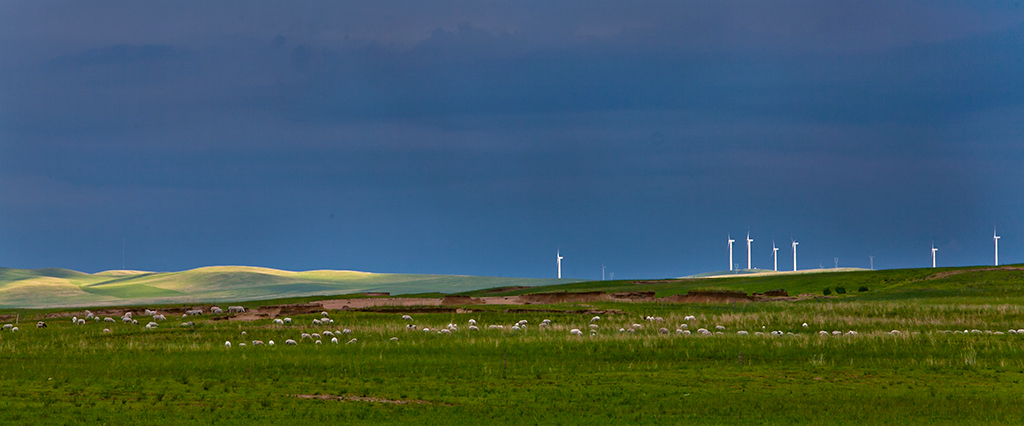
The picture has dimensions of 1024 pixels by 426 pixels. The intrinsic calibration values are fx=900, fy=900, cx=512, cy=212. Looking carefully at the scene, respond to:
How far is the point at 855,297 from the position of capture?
267 feet

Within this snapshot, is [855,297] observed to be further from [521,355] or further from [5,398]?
[5,398]

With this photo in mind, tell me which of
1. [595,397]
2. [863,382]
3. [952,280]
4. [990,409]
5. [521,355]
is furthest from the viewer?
[952,280]

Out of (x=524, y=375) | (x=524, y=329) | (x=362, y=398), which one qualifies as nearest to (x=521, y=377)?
(x=524, y=375)

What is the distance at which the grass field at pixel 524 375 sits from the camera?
2202 centimetres

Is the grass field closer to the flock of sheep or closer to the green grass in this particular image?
the green grass

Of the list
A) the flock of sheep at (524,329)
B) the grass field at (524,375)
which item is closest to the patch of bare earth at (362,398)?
the grass field at (524,375)

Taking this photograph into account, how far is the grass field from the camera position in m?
22.0

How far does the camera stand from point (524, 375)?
29.3 meters

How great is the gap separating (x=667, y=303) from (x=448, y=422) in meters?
58.4

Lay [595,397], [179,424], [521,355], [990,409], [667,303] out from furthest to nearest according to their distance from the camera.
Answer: [667,303], [521,355], [595,397], [990,409], [179,424]

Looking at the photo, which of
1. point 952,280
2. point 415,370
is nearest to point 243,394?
point 415,370

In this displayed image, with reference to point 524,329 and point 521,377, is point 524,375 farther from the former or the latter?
point 524,329

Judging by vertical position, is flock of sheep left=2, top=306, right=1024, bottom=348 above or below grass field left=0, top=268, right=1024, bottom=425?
above

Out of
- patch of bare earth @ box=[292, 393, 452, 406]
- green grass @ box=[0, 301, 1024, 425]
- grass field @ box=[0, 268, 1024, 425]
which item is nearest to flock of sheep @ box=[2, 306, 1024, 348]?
grass field @ box=[0, 268, 1024, 425]
